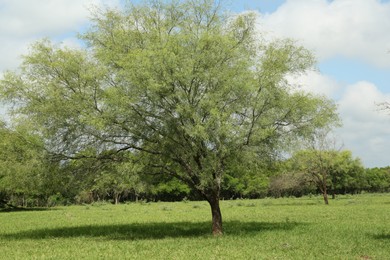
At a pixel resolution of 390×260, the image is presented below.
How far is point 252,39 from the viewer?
999 inches

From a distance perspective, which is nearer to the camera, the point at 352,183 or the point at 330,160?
the point at 330,160

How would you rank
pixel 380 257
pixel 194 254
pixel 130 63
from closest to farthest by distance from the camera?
pixel 380 257, pixel 194 254, pixel 130 63

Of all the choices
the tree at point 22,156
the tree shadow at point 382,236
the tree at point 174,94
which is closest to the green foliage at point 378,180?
the tree shadow at point 382,236

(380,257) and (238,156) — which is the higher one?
(238,156)

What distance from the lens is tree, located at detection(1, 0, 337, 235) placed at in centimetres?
2205

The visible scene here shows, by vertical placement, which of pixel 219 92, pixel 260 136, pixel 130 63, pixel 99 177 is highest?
pixel 130 63

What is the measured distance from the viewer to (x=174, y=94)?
73.0ft

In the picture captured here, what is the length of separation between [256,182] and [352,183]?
32.6 m

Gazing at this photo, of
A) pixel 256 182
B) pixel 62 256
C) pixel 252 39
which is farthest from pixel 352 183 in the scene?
pixel 62 256

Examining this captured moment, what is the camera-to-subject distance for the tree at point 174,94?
22.0 meters

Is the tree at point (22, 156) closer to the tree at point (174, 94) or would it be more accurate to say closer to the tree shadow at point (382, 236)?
the tree at point (174, 94)

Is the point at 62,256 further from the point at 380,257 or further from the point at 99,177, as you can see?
the point at 380,257

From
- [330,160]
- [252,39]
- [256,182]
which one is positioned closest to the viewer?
[252,39]

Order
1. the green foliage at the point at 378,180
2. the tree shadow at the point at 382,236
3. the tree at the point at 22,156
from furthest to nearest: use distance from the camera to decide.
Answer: the green foliage at the point at 378,180 → the tree at the point at 22,156 → the tree shadow at the point at 382,236
